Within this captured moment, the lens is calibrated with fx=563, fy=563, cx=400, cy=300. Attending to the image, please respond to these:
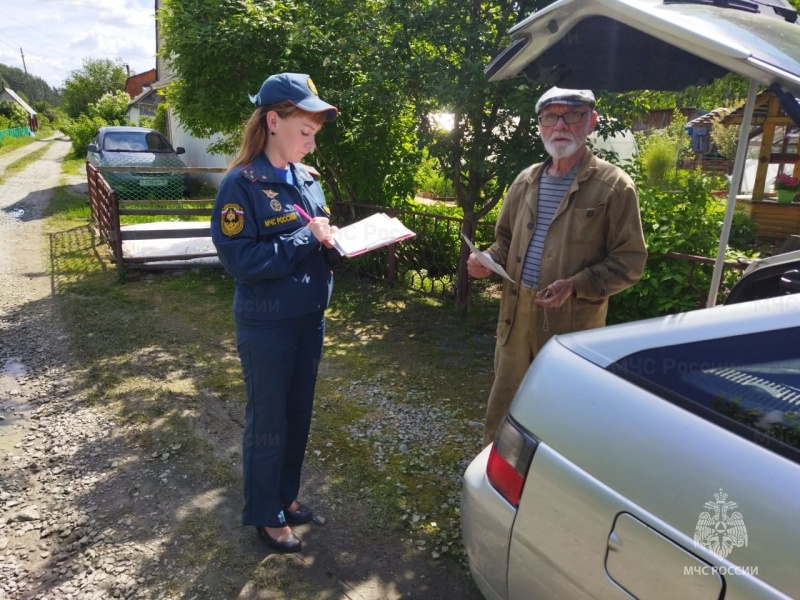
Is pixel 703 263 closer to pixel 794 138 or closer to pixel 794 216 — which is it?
pixel 794 216

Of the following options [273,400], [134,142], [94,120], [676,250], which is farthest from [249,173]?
[94,120]

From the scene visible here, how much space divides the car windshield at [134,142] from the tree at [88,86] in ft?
120

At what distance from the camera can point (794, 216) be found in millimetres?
10406

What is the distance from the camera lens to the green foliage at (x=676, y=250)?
13.8 ft

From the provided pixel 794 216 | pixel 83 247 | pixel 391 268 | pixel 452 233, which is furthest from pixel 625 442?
pixel 794 216

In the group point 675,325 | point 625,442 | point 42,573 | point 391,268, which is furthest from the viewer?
point 391,268

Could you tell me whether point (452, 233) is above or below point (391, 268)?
above

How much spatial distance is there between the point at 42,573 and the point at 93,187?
7673mm

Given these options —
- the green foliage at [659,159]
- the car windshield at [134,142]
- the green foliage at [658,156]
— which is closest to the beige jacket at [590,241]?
the green foliage at [658,156]

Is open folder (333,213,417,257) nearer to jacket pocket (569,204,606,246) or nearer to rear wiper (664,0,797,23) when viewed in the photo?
jacket pocket (569,204,606,246)

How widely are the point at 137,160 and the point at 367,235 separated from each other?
11.4 m

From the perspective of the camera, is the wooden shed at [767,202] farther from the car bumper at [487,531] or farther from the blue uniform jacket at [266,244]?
the car bumper at [487,531]

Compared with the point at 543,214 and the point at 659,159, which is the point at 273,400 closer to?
the point at 543,214

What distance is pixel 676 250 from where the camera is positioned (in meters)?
4.33
